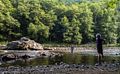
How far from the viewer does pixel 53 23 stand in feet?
423

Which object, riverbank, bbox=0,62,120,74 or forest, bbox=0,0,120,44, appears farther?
forest, bbox=0,0,120,44

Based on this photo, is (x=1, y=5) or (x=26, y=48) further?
(x=1, y=5)

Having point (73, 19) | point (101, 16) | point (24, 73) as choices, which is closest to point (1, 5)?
point (73, 19)

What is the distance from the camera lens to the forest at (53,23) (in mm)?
123438

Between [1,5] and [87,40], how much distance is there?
3350 centimetres

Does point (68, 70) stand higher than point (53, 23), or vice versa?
point (68, 70)

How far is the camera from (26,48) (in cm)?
7662

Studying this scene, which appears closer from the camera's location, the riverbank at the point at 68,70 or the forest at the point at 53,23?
the riverbank at the point at 68,70

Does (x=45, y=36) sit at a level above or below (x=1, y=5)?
below

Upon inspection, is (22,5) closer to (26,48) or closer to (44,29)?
(44,29)

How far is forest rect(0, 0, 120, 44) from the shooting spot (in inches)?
4860

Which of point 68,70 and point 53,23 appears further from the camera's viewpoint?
point 53,23

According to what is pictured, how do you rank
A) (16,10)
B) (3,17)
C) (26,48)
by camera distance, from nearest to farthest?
(26,48), (3,17), (16,10)

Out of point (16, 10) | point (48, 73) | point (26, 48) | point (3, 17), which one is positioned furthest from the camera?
point (16, 10)
